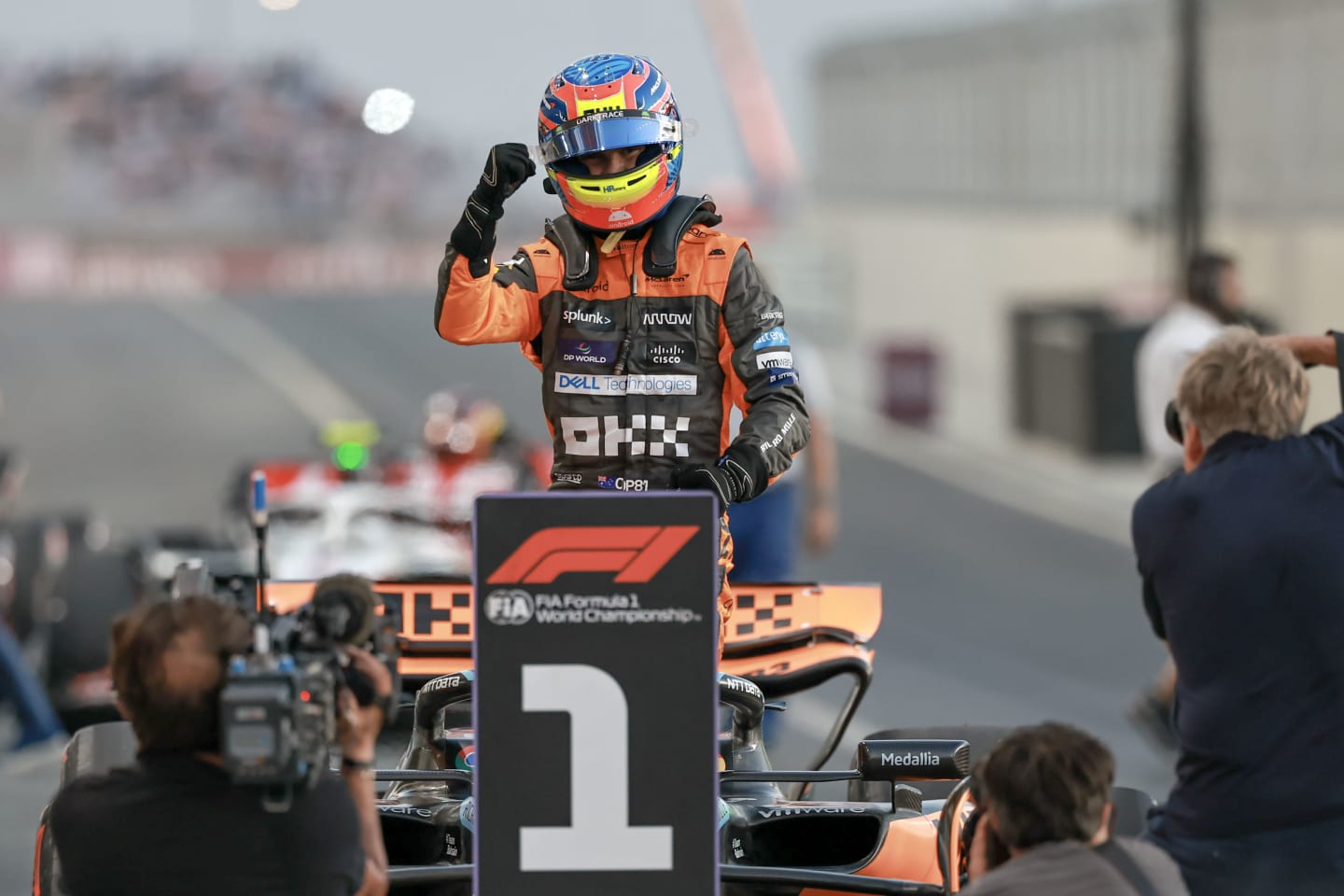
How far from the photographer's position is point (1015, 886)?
3.21 metres

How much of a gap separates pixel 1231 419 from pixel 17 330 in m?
23.2

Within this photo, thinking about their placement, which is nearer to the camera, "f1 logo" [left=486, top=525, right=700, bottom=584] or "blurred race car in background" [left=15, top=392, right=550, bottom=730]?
"f1 logo" [left=486, top=525, right=700, bottom=584]

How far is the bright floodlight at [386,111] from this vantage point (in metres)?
4.27

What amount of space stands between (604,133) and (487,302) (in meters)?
0.44

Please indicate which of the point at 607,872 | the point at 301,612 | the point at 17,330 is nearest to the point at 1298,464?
the point at 607,872

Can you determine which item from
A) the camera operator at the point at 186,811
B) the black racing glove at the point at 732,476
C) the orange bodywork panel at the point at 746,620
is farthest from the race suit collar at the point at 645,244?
the camera operator at the point at 186,811

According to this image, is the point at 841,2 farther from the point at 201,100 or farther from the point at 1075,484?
the point at 1075,484

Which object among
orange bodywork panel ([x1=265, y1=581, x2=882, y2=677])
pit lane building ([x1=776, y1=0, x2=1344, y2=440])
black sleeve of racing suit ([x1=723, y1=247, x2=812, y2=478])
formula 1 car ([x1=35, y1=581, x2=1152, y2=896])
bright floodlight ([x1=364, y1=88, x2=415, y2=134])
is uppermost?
pit lane building ([x1=776, y1=0, x2=1344, y2=440])

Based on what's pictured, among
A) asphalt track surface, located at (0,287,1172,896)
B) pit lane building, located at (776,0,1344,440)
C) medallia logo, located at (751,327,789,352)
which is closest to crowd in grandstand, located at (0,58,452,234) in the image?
asphalt track surface, located at (0,287,1172,896)

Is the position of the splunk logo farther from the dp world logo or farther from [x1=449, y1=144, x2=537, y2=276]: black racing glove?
the dp world logo

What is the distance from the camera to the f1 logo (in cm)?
353

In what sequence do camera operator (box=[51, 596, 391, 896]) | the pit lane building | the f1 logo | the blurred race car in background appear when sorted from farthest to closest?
the pit lane building, the blurred race car in background, the f1 logo, camera operator (box=[51, 596, 391, 896])

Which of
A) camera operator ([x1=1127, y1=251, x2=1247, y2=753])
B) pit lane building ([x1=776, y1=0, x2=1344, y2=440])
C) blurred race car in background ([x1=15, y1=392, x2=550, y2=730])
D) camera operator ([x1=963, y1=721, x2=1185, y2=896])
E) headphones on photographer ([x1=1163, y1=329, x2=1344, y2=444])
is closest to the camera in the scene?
camera operator ([x1=963, y1=721, x2=1185, y2=896])

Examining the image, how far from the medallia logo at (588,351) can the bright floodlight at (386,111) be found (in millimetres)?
677
